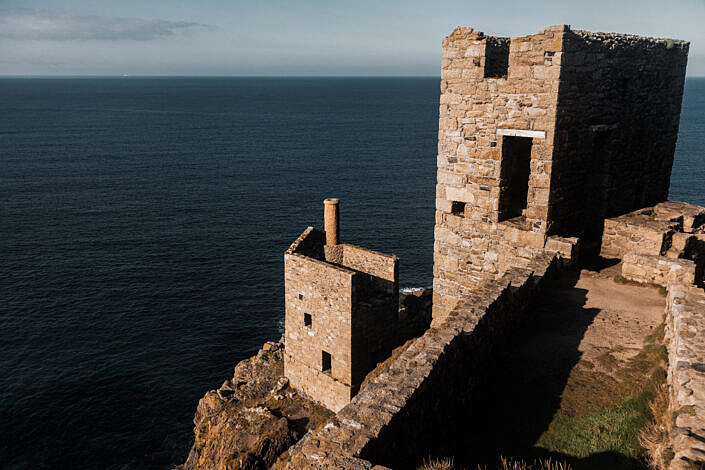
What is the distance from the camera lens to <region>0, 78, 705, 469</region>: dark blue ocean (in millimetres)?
34438

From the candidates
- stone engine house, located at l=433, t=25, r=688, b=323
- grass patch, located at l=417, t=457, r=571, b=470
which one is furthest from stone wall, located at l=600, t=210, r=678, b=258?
grass patch, located at l=417, t=457, r=571, b=470

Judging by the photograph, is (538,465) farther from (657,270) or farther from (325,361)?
(325,361)

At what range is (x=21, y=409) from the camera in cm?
3431

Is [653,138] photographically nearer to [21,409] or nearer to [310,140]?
[21,409]

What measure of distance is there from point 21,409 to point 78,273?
746 inches

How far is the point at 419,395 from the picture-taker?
8312 mm

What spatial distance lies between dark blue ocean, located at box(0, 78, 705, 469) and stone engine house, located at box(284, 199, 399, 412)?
33.1 ft

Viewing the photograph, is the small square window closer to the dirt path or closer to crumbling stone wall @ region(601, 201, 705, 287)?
the dirt path

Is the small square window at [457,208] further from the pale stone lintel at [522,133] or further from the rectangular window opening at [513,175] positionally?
the pale stone lintel at [522,133]

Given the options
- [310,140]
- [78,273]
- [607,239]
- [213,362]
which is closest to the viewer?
[607,239]

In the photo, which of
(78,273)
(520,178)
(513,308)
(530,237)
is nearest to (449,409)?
(513,308)

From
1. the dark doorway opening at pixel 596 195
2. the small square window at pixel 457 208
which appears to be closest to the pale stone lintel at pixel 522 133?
the small square window at pixel 457 208

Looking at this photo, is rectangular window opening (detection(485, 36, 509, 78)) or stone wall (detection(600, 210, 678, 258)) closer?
rectangular window opening (detection(485, 36, 509, 78))

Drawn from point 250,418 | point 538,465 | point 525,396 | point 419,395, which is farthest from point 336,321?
point 538,465
